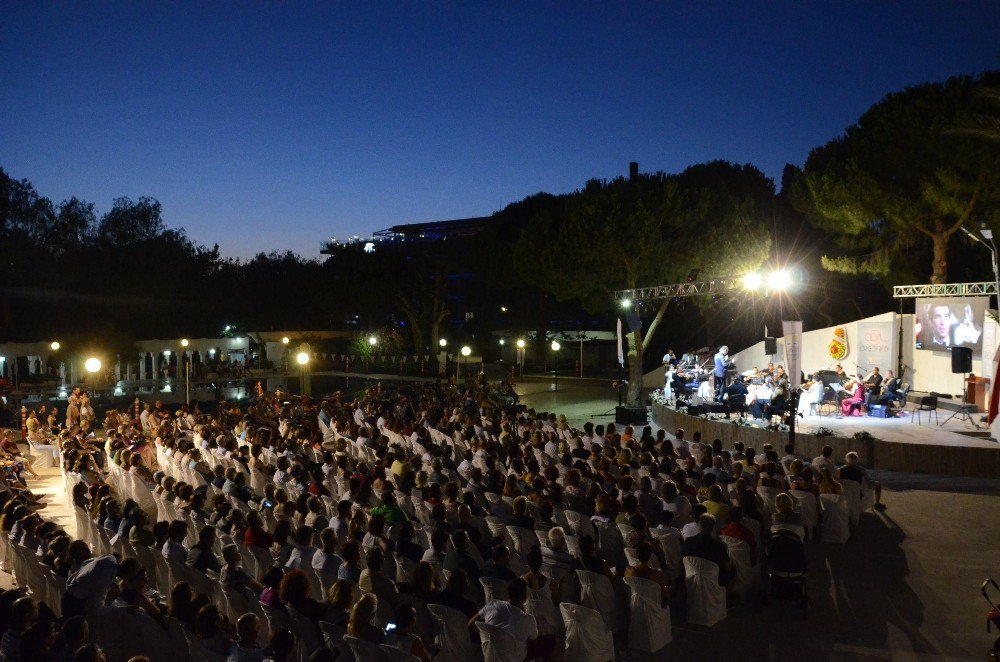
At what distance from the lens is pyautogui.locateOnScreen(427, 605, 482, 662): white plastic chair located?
475 cm

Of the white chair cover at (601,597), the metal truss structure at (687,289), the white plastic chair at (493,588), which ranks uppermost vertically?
the metal truss structure at (687,289)

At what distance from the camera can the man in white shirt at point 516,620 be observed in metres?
4.53

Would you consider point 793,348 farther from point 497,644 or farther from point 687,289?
point 497,644

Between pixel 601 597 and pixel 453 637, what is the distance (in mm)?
1378

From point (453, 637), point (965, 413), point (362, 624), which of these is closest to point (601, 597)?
point (453, 637)

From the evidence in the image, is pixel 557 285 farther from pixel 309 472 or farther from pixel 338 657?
pixel 338 657

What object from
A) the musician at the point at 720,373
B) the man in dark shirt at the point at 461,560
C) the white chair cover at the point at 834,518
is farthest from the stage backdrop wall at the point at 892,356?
the man in dark shirt at the point at 461,560

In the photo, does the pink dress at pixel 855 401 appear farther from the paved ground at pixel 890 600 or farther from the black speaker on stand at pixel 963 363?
A: the paved ground at pixel 890 600

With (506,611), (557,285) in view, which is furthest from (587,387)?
(506,611)

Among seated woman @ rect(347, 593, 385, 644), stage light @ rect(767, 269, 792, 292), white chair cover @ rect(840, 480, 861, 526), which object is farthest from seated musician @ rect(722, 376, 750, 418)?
seated woman @ rect(347, 593, 385, 644)

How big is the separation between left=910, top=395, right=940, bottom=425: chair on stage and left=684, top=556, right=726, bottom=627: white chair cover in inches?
459

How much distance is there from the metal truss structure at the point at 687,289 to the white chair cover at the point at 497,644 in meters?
13.4

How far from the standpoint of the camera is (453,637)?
4.76 metres

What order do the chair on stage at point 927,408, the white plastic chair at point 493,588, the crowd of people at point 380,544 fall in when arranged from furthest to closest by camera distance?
the chair on stage at point 927,408
the white plastic chair at point 493,588
the crowd of people at point 380,544
